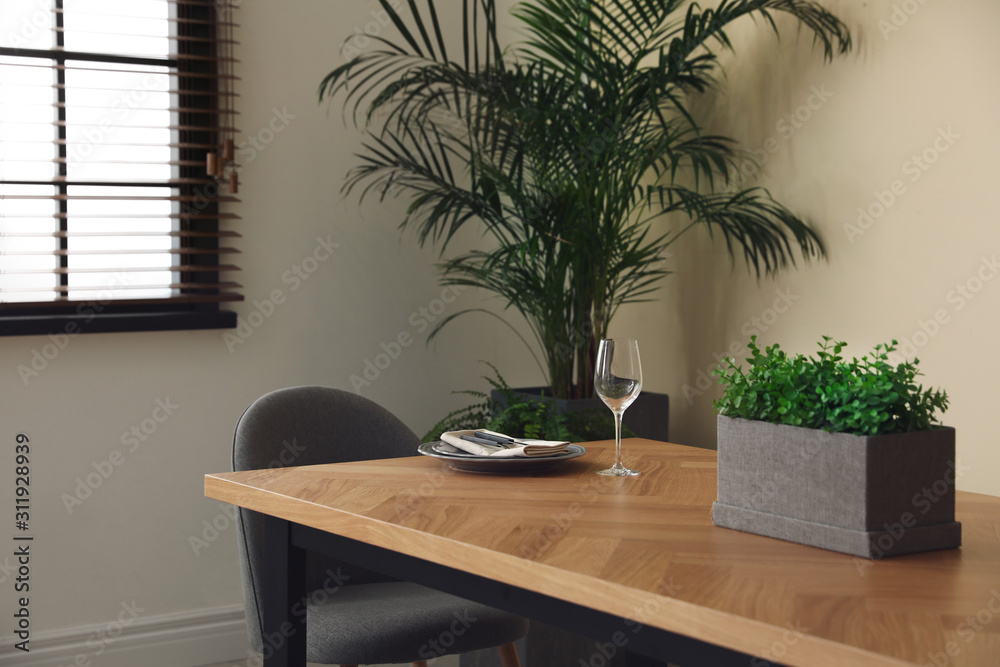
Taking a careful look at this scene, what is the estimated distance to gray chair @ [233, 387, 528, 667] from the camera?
5.69 ft

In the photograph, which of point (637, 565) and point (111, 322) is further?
point (111, 322)

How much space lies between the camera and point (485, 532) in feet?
3.74

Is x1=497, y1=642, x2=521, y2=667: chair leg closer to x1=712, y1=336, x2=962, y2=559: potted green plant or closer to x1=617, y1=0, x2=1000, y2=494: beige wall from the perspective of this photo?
x1=712, y1=336, x2=962, y2=559: potted green plant

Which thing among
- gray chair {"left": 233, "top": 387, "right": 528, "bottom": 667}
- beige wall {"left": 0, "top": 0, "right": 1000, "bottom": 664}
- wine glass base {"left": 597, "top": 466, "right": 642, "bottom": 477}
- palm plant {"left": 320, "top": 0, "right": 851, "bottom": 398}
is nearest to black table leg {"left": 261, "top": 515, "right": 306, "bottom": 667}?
gray chair {"left": 233, "top": 387, "right": 528, "bottom": 667}

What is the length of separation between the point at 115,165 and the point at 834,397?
8.13 ft

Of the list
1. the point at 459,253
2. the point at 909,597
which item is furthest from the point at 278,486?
the point at 459,253

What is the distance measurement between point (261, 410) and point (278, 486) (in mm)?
597

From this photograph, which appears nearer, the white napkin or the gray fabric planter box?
the gray fabric planter box

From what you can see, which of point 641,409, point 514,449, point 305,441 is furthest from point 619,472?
point 641,409

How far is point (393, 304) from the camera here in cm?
334

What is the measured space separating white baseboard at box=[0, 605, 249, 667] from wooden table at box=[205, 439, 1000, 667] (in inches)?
63.4

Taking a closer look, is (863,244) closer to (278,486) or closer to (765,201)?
(765,201)

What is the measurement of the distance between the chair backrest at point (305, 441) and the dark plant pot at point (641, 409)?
77 centimetres

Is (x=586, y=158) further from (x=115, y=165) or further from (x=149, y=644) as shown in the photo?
(x=149, y=644)
